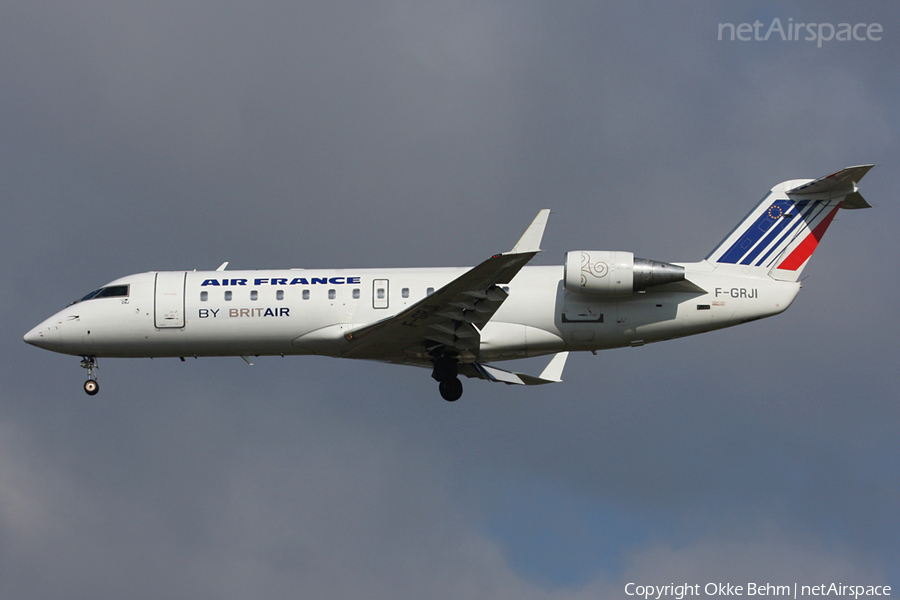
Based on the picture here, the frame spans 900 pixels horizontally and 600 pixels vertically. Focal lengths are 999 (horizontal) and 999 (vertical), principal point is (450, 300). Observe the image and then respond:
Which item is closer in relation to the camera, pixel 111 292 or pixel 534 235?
pixel 534 235

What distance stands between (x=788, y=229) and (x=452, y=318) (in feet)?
30.6

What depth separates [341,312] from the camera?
83.7 feet

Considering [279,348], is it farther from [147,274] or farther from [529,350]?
[529,350]

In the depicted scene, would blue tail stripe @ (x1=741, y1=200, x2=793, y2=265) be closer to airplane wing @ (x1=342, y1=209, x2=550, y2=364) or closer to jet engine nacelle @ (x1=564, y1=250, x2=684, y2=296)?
jet engine nacelle @ (x1=564, y1=250, x2=684, y2=296)

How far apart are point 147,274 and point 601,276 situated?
480 inches

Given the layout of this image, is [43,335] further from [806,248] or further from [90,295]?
[806,248]

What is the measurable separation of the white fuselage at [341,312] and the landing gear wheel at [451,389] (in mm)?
989

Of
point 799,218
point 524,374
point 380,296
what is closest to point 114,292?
point 380,296

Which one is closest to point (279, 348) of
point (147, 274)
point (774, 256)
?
point (147, 274)

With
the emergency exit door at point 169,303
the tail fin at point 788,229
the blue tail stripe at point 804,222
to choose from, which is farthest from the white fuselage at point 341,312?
the blue tail stripe at point 804,222

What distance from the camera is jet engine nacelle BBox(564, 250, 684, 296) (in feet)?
79.4

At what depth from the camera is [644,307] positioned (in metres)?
24.8

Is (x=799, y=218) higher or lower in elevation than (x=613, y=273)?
higher

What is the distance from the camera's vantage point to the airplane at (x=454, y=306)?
24500 mm
